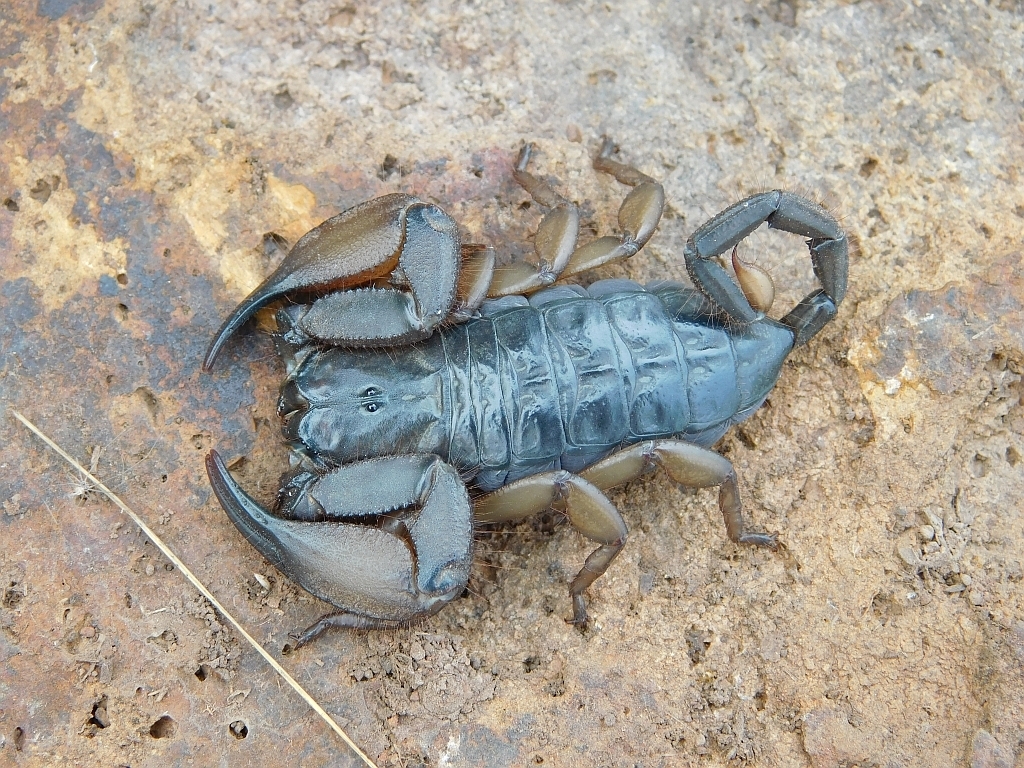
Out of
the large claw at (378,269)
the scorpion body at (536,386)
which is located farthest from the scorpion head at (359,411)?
the large claw at (378,269)

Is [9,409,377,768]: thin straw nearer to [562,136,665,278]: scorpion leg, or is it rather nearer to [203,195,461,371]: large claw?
[203,195,461,371]: large claw

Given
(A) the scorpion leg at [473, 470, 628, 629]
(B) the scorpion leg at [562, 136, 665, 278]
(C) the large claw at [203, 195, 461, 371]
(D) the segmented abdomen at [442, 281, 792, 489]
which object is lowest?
(A) the scorpion leg at [473, 470, 628, 629]

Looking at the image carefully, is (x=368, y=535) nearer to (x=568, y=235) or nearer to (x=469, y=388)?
(x=469, y=388)

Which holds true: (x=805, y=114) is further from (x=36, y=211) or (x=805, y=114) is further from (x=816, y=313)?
(x=36, y=211)

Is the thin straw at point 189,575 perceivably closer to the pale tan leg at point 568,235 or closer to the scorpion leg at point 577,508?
the scorpion leg at point 577,508

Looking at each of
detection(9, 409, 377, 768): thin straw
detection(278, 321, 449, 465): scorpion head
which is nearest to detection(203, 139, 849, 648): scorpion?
detection(278, 321, 449, 465): scorpion head

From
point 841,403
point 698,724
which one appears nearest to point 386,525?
point 698,724

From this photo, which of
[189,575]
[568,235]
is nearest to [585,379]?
[568,235]
